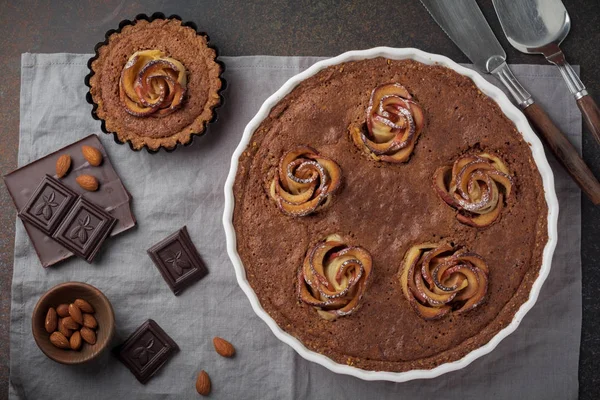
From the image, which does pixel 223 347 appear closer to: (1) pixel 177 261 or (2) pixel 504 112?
(1) pixel 177 261

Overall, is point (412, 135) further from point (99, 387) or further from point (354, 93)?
point (99, 387)

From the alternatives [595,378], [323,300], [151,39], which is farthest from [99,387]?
[595,378]

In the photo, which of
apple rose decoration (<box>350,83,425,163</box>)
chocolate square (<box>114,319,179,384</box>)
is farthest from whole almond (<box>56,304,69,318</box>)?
apple rose decoration (<box>350,83,425,163</box>)

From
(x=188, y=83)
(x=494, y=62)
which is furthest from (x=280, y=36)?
(x=494, y=62)

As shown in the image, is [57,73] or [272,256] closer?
[272,256]

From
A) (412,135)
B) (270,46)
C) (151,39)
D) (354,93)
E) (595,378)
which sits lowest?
(595,378)

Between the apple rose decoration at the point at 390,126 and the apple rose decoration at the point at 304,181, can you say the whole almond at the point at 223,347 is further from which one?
the apple rose decoration at the point at 390,126

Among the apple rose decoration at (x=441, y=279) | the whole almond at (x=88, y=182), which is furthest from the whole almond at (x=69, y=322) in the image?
the apple rose decoration at (x=441, y=279)
